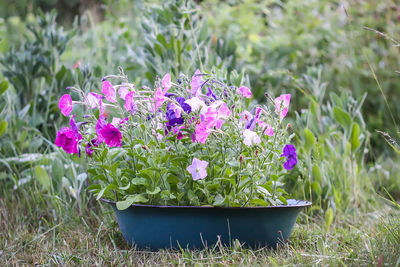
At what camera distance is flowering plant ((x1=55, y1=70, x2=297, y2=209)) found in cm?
139

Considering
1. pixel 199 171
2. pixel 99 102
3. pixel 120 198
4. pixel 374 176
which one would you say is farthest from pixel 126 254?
pixel 374 176

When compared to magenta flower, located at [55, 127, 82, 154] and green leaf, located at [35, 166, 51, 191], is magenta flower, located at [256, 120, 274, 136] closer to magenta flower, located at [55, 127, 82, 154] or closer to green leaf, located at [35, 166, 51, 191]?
magenta flower, located at [55, 127, 82, 154]

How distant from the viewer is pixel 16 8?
4543mm

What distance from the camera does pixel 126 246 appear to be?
1630mm

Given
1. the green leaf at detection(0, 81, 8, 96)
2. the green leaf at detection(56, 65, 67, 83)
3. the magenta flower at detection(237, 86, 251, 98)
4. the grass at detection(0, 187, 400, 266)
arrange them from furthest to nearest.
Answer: the green leaf at detection(56, 65, 67, 83) < the green leaf at detection(0, 81, 8, 96) < the magenta flower at detection(237, 86, 251, 98) < the grass at detection(0, 187, 400, 266)

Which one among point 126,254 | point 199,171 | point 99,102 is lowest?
point 126,254

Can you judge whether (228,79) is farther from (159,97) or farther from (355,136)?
(159,97)

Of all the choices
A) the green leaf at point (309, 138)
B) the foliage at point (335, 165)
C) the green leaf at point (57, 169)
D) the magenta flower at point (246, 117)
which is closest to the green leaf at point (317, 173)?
the foliage at point (335, 165)

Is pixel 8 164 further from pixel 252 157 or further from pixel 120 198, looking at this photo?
pixel 252 157

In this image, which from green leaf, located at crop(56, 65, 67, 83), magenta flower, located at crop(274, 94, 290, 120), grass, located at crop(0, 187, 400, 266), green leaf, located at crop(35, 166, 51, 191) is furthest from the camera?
green leaf, located at crop(56, 65, 67, 83)

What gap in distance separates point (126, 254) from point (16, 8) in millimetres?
3899

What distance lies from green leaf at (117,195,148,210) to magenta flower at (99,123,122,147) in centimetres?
18

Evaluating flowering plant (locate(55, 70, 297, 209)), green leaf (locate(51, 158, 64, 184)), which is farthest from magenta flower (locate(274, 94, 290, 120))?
green leaf (locate(51, 158, 64, 184))

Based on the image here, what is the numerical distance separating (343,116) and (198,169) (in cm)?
108
